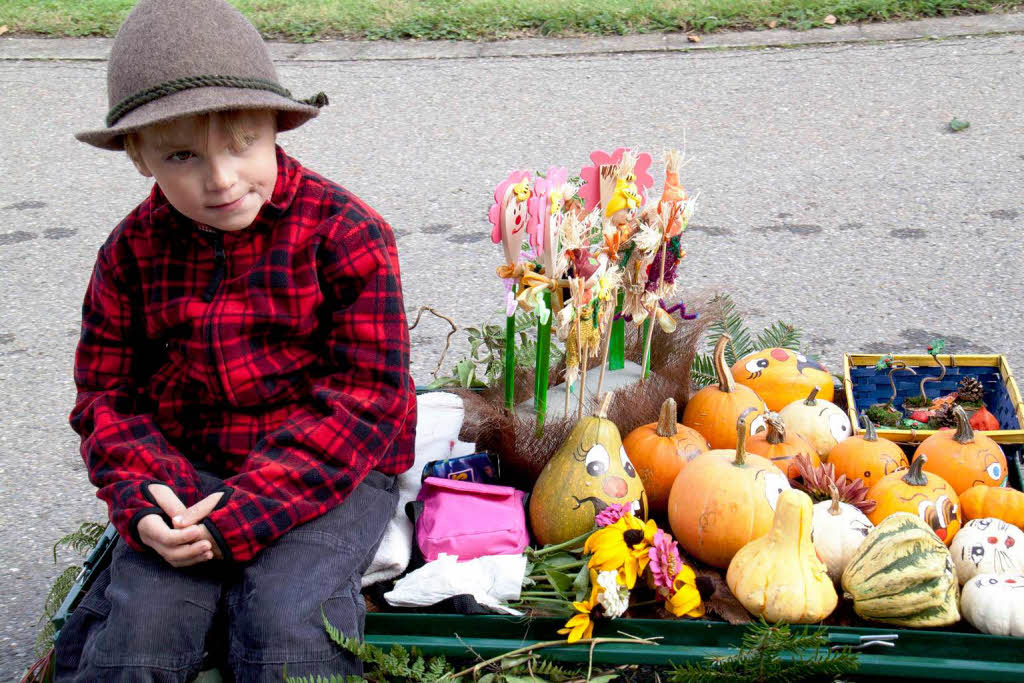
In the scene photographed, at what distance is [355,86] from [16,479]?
3250 millimetres

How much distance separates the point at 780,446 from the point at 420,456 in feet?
2.37

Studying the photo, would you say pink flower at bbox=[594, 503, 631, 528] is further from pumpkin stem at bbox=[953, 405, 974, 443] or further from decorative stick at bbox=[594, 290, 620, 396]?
pumpkin stem at bbox=[953, 405, 974, 443]

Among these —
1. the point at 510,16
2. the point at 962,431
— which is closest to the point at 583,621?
the point at 962,431

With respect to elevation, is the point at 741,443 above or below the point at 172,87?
below

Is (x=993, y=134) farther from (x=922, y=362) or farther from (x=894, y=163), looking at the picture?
(x=922, y=362)

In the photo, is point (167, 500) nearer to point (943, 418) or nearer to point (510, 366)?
point (510, 366)

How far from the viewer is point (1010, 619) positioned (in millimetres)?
1613

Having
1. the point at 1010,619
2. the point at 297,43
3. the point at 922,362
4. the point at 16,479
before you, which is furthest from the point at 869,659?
the point at 297,43

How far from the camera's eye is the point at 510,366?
218 cm

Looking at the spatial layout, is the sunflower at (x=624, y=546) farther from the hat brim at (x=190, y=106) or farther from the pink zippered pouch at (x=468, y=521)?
the hat brim at (x=190, y=106)

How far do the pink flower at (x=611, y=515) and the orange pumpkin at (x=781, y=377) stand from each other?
0.64 m

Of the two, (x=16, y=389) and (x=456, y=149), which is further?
(x=456, y=149)

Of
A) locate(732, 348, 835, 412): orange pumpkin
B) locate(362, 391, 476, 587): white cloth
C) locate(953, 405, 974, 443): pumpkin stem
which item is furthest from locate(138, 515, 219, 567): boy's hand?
locate(953, 405, 974, 443): pumpkin stem

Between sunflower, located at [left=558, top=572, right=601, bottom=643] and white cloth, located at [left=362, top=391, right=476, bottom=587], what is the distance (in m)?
0.32
